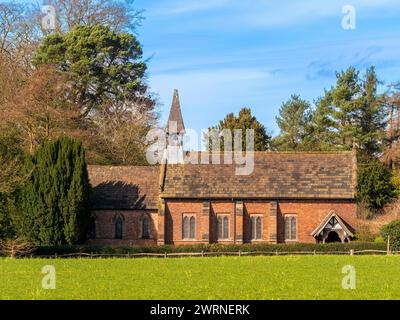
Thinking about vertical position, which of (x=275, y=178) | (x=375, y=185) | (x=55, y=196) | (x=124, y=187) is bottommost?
(x=55, y=196)

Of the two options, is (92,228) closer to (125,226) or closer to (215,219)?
(125,226)

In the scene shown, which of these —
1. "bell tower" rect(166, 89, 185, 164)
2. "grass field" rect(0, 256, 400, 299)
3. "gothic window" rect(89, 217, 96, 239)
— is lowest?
"grass field" rect(0, 256, 400, 299)

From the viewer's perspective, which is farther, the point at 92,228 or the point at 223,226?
the point at 92,228

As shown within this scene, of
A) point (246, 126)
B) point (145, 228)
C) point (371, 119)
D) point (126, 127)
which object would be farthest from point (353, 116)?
point (145, 228)

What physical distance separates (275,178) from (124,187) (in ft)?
35.5

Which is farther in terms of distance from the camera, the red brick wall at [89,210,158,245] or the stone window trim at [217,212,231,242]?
the red brick wall at [89,210,158,245]

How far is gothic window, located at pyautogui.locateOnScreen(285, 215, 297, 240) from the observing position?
183 feet

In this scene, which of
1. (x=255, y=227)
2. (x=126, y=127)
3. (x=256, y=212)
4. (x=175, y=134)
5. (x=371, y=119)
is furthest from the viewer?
(x=371, y=119)

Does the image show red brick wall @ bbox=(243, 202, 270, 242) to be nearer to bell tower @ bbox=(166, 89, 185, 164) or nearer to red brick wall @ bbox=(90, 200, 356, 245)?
red brick wall @ bbox=(90, 200, 356, 245)

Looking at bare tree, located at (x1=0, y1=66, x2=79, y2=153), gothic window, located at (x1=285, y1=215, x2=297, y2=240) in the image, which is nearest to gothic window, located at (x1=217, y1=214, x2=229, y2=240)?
gothic window, located at (x1=285, y1=215, x2=297, y2=240)

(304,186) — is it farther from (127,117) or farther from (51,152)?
(127,117)

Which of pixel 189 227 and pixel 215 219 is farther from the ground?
pixel 215 219

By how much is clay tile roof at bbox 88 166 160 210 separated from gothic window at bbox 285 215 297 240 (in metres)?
9.26

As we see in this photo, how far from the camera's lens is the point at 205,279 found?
100.0ft
